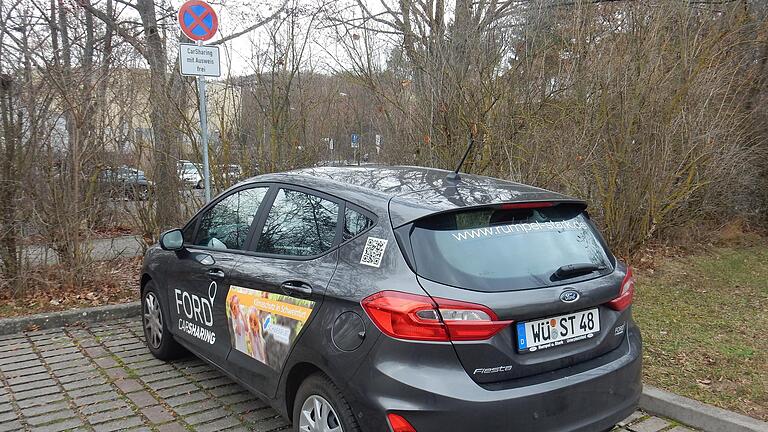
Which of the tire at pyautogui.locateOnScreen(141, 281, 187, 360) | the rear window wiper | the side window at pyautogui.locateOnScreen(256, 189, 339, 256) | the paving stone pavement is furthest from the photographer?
the tire at pyautogui.locateOnScreen(141, 281, 187, 360)

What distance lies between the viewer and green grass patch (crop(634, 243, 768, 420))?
156 inches

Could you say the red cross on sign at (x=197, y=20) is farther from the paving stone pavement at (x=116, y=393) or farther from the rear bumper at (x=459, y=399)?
the rear bumper at (x=459, y=399)

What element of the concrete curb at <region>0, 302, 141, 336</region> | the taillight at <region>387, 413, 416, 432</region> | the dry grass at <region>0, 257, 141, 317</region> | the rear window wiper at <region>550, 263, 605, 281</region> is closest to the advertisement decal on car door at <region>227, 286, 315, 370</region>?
the taillight at <region>387, 413, 416, 432</region>

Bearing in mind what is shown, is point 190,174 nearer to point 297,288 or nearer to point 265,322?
point 265,322

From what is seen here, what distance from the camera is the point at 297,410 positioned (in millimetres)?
2875

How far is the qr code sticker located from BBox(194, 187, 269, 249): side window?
4.14 feet

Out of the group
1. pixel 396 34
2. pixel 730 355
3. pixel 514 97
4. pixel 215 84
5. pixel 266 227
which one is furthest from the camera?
pixel 396 34

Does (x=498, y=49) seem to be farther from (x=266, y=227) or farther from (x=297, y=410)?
(x=297, y=410)

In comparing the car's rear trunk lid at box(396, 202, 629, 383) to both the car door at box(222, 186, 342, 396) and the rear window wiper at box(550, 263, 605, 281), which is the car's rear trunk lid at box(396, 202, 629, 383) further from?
the car door at box(222, 186, 342, 396)

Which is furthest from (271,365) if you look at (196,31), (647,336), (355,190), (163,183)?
(163,183)

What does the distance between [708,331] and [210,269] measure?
15.2 feet

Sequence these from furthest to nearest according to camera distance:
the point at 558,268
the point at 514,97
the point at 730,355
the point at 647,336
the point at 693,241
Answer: the point at 693,241
the point at 514,97
the point at 647,336
the point at 730,355
the point at 558,268

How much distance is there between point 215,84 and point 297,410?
6.77 metres

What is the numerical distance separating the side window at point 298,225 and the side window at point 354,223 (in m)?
0.09
